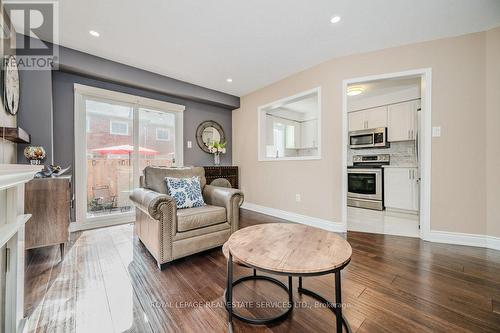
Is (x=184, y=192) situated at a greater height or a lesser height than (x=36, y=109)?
lesser

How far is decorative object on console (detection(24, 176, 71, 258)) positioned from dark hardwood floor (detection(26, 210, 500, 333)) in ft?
0.71

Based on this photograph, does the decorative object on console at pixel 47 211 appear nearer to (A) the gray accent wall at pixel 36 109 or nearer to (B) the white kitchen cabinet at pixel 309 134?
(A) the gray accent wall at pixel 36 109

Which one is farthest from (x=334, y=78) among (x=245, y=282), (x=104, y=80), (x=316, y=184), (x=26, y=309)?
(x=26, y=309)

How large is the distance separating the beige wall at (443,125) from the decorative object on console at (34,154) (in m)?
3.44

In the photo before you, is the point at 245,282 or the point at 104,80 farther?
the point at 104,80

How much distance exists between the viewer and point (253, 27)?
2.14m

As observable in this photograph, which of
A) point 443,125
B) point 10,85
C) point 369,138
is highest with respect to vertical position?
point 10,85

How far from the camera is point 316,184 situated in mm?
2965

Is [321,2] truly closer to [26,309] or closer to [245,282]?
[245,282]

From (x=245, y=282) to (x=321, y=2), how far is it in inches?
103

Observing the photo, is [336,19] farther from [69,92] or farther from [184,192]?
[69,92]

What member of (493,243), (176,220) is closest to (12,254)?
(176,220)

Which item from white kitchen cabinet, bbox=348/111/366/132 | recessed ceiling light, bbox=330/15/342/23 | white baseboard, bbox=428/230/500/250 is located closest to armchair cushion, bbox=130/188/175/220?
recessed ceiling light, bbox=330/15/342/23

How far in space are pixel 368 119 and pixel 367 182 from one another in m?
1.38
